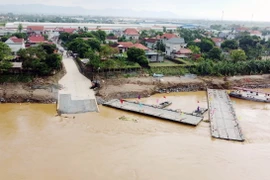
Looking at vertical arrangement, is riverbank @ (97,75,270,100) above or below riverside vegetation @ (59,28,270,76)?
below

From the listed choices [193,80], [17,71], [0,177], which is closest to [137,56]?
[193,80]

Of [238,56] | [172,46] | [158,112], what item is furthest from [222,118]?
[172,46]

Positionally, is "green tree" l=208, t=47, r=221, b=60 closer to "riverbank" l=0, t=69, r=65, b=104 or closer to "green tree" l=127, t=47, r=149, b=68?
"green tree" l=127, t=47, r=149, b=68

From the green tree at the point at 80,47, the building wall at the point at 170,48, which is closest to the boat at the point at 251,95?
the building wall at the point at 170,48

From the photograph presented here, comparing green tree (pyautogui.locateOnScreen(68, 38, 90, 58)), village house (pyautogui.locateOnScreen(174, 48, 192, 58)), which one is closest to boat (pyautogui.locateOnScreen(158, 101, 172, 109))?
green tree (pyautogui.locateOnScreen(68, 38, 90, 58))

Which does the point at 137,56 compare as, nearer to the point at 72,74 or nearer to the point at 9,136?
the point at 72,74

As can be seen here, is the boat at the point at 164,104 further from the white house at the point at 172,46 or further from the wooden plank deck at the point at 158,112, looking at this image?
the white house at the point at 172,46
